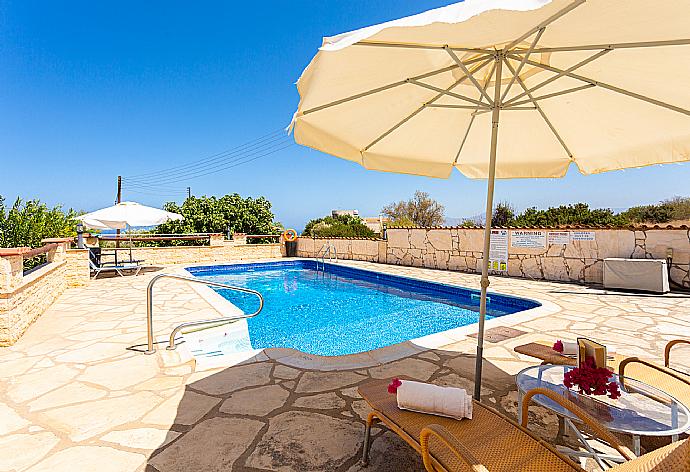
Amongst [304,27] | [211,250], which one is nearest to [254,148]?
[304,27]

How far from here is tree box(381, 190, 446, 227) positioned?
1249 inches

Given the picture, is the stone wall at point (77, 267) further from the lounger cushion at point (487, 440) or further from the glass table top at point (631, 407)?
the glass table top at point (631, 407)

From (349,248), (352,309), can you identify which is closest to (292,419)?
(352,309)

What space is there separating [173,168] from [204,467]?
73153 millimetres

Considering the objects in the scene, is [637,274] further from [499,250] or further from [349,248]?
[349,248]

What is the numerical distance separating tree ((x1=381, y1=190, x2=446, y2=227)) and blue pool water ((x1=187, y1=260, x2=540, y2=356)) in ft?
70.6

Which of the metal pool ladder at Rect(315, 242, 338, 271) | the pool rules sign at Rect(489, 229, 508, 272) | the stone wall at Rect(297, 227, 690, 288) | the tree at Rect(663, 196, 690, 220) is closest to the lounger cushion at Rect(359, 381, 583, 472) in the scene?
the stone wall at Rect(297, 227, 690, 288)

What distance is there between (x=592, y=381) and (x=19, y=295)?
5.86 meters

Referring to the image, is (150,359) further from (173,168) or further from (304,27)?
(173,168)

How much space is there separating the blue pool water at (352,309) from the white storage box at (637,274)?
2.49 meters

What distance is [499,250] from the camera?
381 inches

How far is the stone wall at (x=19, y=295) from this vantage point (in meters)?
3.92

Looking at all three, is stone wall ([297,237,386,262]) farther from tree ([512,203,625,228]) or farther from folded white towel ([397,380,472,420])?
folded white towel ([397,380,472,420])

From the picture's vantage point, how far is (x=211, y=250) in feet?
44.9
